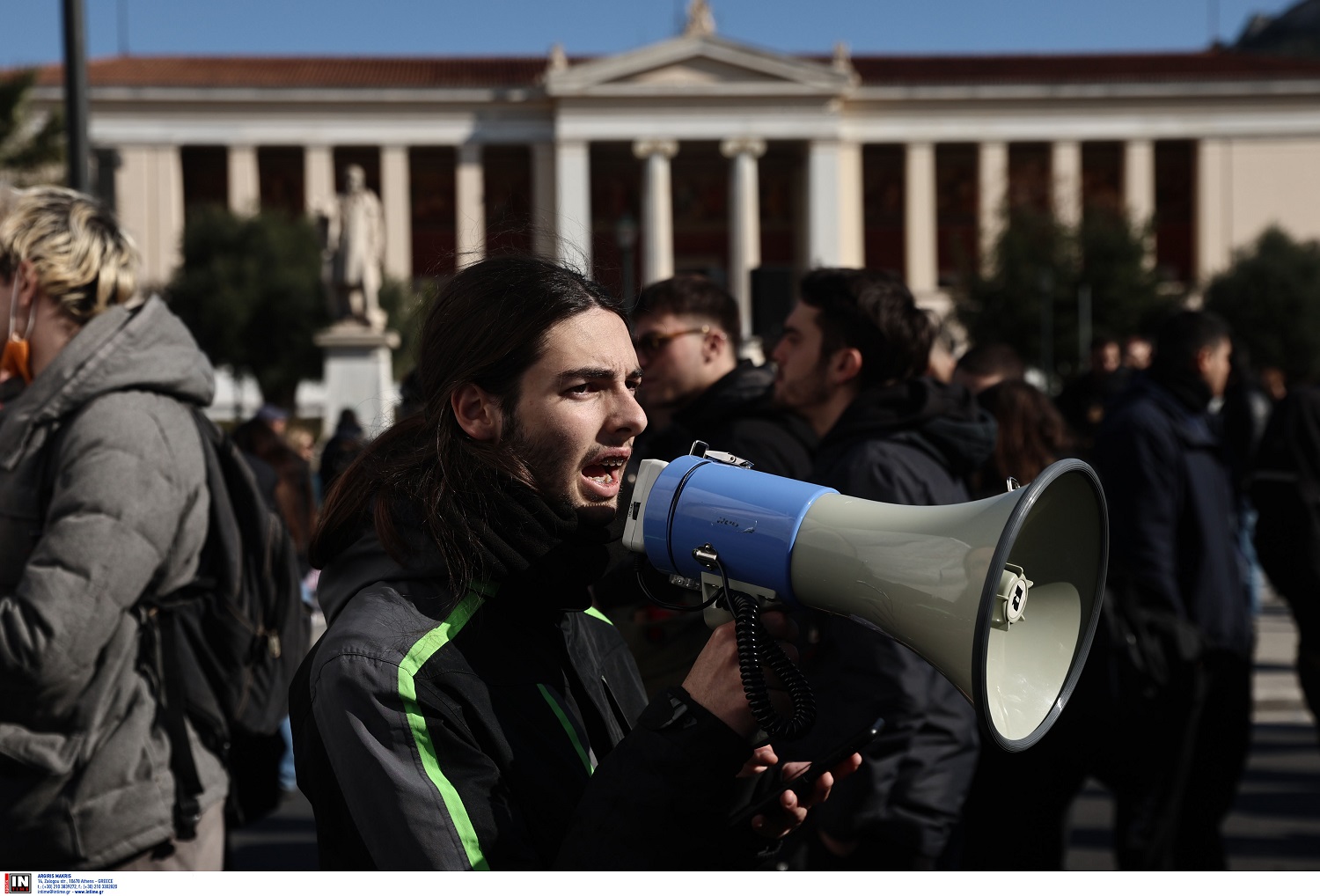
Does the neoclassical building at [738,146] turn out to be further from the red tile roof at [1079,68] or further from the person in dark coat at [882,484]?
the person in dark coat at [882,484]

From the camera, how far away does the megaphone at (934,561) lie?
59.9 inches

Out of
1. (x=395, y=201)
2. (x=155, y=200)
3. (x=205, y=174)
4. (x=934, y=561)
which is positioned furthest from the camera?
(x=205, y=174)

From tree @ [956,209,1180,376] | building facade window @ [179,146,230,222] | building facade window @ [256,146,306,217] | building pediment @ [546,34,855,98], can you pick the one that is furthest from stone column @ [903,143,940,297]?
building facade window @ [179,146,230,222]

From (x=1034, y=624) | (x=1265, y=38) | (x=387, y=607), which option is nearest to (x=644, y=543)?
(x=387, y=607)

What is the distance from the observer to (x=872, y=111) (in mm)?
57656

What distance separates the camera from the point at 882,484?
11.5 feet

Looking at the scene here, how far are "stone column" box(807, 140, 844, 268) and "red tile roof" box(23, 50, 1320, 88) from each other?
4.41m

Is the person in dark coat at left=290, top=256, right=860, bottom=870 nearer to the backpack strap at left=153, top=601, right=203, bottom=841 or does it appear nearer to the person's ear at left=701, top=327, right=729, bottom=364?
the backpack strap at left=153, top=601, right=203, bottom=841

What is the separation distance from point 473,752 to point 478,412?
1.51ft

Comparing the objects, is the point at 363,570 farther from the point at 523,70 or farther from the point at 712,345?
the point at 523,70

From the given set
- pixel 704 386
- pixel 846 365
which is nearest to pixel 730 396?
pixel 704 386

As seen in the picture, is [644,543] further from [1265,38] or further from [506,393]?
[1265,38]

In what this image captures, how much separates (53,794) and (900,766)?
1.86 meters

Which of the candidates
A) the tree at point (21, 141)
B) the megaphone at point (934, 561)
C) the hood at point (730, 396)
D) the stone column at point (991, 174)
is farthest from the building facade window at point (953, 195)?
the megaphone at point (934, 561)
